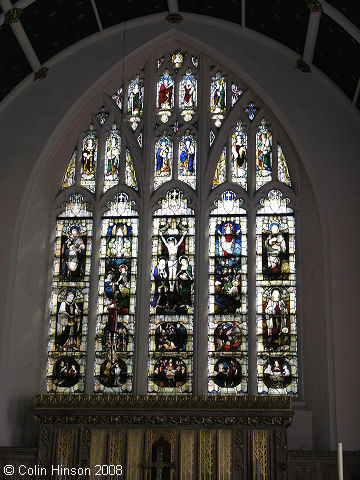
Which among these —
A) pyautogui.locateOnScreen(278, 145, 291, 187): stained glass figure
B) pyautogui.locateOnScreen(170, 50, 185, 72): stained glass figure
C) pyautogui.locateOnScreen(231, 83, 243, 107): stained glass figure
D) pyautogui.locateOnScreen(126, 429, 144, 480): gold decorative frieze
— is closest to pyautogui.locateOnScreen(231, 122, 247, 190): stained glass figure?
pyautogui.locateOnScreen(231, 83, 243, 107): stained glass figure

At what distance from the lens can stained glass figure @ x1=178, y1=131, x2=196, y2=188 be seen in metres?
Result: 17.6

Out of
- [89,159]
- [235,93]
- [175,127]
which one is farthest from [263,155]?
[89,159]

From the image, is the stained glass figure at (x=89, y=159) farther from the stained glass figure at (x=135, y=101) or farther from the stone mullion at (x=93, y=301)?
the stained glass figure at (x=135, y=101)

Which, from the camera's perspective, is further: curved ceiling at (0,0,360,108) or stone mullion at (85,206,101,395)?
stone mullion at (85,206,101,395)

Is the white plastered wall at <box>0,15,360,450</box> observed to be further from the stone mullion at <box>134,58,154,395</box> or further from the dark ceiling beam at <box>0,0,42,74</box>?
the stone mullion at <box>134,58,154,395</box>

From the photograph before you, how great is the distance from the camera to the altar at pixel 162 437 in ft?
47.8

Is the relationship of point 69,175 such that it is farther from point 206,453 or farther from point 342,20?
point 206,453

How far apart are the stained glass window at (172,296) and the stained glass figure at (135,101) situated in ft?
5.92

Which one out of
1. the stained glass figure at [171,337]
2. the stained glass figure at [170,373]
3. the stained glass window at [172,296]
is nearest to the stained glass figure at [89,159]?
the stained glass window at [172,296]

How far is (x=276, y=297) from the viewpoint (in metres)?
16.5

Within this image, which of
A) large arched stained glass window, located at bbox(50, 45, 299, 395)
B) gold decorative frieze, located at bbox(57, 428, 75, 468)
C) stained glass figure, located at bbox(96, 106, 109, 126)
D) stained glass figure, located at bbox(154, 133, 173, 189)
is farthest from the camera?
stained glass figure, located at bbox(96, 106, 109, 126)

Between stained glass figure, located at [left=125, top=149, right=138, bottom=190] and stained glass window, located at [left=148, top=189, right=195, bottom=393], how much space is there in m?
0.71

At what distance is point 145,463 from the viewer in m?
14.6

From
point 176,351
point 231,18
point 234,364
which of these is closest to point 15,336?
point 176,351
